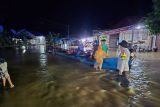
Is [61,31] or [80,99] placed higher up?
[61,31]

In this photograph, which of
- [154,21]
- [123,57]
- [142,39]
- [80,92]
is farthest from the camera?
[142,39]

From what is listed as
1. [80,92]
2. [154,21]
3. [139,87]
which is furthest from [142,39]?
[80,92]

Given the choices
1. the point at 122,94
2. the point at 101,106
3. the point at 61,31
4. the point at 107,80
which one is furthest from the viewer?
the point at 61,31

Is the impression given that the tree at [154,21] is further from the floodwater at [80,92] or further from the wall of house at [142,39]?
the wall of house at [142,39]

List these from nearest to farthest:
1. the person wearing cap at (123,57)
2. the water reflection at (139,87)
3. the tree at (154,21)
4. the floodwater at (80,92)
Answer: the floodwater at (80,92)
the water reflection at (139,87)
the person wearing cap at (123,57)
the tree at (154,21)

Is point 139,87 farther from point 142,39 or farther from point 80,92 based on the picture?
point 142,39

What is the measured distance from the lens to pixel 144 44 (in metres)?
30.2

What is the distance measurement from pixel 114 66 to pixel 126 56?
475 centimetres

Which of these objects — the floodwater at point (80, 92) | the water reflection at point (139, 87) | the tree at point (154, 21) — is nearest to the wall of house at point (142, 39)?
the tree at point (154, 21)

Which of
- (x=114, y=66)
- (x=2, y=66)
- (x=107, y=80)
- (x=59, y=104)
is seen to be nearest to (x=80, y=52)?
(x=114, y=66)

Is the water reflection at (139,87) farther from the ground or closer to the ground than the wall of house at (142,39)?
closer to the ground

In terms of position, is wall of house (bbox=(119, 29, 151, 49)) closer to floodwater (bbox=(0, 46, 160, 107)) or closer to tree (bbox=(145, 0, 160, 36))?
tree (bbox=(145, 0, 160, 36))

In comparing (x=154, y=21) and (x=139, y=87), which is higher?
(x=154, y=21)

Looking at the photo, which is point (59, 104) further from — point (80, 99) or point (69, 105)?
point (80, 99)
